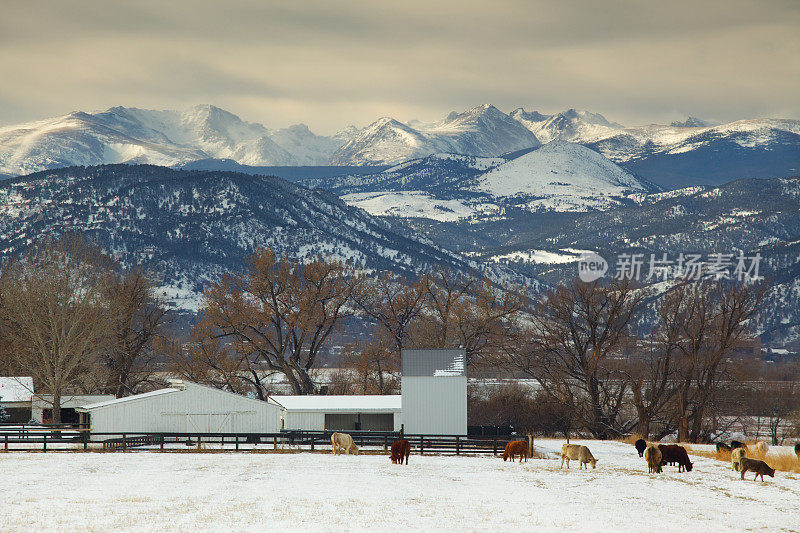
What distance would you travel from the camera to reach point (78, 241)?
66.8m

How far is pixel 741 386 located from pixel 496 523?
46586 mm

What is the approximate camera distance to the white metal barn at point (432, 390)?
168 feet

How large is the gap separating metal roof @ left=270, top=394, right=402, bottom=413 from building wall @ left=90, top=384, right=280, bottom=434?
2375 millimetres

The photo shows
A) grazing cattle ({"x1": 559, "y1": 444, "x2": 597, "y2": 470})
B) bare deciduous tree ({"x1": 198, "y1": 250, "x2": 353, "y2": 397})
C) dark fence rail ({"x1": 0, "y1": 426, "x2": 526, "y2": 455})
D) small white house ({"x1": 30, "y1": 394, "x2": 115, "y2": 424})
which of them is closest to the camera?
grazing cattle ({"x1": 559, "y1": 444, "x2": 597, "y2": 470})

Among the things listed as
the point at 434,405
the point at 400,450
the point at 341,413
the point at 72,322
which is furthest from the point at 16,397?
the point at 400,450

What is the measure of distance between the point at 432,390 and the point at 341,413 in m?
6.13

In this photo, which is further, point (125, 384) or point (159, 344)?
point (125, 384)

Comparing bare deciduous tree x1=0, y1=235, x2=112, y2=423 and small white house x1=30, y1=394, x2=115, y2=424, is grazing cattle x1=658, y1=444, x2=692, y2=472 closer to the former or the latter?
Answer: bare deciduous tree x1=0, y1=235, x2=112, y2=423

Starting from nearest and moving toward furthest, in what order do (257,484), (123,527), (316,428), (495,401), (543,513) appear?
1. (123,527)
2. (543,513)
3. (257,484)
4. (316,428)
5. (495,401)

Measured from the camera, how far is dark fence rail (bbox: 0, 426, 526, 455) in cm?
4384

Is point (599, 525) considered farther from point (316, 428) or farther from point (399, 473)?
point (316, 428)

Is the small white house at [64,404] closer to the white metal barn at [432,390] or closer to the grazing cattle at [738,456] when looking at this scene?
the white metal barn at [432,390]

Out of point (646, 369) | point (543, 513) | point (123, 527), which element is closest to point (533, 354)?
point (646, 369)

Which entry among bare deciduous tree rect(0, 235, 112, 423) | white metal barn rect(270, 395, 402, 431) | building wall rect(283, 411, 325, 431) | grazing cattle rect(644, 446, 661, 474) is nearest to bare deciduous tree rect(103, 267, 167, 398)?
bare deciduous tree rect(0, 235, 112, 423)
